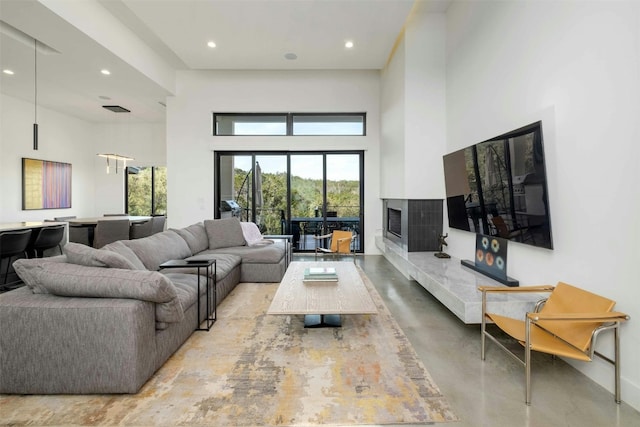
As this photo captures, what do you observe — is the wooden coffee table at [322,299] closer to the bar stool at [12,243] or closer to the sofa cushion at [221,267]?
the sofa cushion at [221,267]

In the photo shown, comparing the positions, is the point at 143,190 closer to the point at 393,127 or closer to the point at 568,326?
the point at 393,127

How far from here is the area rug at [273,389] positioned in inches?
65.3

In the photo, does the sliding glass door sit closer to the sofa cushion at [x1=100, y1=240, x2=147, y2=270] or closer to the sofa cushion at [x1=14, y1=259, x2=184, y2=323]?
the sofa cushion at [x1=100, y1=240, x2=147, y2=270]

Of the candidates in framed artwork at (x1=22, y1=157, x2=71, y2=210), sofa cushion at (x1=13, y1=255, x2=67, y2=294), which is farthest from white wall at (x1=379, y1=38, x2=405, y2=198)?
framed artwork at (x1=22, y1=157, x2=71, y2=210)

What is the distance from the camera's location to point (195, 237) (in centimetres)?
444

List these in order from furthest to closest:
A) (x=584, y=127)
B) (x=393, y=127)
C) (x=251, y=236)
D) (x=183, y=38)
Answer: (x=393, y=127) < (x=251, y=236) < (x=183, y=38) < (x=584, y=127)

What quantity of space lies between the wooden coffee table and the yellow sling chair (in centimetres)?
99

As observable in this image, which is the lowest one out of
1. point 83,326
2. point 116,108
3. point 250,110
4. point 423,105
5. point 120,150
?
point 83,326

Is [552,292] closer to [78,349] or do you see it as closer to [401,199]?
[401,199]

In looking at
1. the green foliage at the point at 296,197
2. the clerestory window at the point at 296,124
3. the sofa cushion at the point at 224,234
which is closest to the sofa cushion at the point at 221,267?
the sofa cushion at the point at 224,234

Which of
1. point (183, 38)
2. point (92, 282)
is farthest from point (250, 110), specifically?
point (92, 282)

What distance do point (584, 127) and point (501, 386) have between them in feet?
6.30

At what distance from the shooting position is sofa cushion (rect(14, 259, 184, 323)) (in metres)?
1.90

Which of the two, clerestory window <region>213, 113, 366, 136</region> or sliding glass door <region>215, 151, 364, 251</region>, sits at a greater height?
clerestory window <region>213, 113, 366, 136</region>
